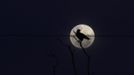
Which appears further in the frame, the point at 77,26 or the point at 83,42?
the point at 77,26

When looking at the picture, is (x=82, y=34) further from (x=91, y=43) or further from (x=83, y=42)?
(x=91, y=43)

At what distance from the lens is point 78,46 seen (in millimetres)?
4883

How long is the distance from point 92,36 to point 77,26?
22 centimetres

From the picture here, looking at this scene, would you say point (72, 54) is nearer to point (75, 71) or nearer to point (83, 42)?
point (75, 71)

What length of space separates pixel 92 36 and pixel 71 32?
0.63ft

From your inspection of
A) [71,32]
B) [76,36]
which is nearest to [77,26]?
[71,32]

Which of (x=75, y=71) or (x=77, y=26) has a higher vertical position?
(x=77, y=26)

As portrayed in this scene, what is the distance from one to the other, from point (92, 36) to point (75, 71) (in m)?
0.42

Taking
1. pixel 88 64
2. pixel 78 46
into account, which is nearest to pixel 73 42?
pixel 78 46

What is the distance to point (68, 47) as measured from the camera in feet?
17.2

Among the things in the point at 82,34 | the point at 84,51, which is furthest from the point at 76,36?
the point at 84,51

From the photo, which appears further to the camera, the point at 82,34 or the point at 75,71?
the point at 75,71

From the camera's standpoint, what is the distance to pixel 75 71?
5.26m

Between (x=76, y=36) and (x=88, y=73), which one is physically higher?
(x=76, y=36)
